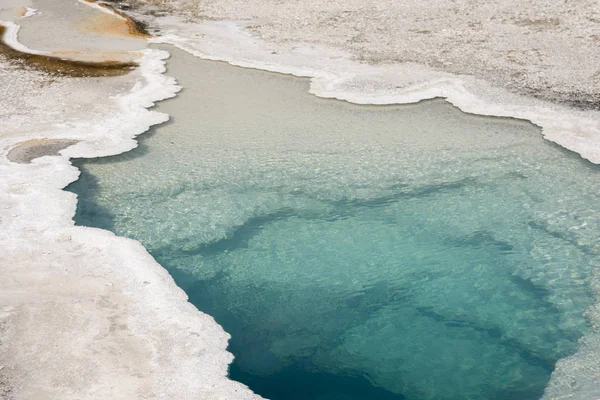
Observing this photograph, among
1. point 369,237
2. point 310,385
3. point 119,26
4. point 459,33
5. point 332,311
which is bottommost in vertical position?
point 310,385

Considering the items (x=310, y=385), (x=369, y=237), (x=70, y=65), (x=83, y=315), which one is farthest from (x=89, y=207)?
(x=70, y=65)

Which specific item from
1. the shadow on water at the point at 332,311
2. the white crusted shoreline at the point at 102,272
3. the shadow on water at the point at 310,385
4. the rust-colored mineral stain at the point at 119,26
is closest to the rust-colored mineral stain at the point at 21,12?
the rust-colored mineral stain at the point at 119,26

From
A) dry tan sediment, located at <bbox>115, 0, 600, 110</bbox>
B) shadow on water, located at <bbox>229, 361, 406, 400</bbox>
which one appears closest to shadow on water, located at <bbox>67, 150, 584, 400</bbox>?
shadow on water, located at <bbox>229, 361, 406, 400</bbox>

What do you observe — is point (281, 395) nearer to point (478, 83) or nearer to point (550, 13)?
point (478, 83)

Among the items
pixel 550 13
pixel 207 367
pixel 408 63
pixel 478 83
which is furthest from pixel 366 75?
pixel 207 367

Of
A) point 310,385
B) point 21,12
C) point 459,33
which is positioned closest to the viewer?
point 310,385

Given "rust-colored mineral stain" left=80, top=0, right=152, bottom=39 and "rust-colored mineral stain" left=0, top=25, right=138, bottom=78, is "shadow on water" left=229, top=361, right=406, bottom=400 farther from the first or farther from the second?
"rust-colored mineral stain" left=80, top=0, right=152, bottom=39

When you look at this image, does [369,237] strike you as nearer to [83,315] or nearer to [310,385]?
[310,385]
